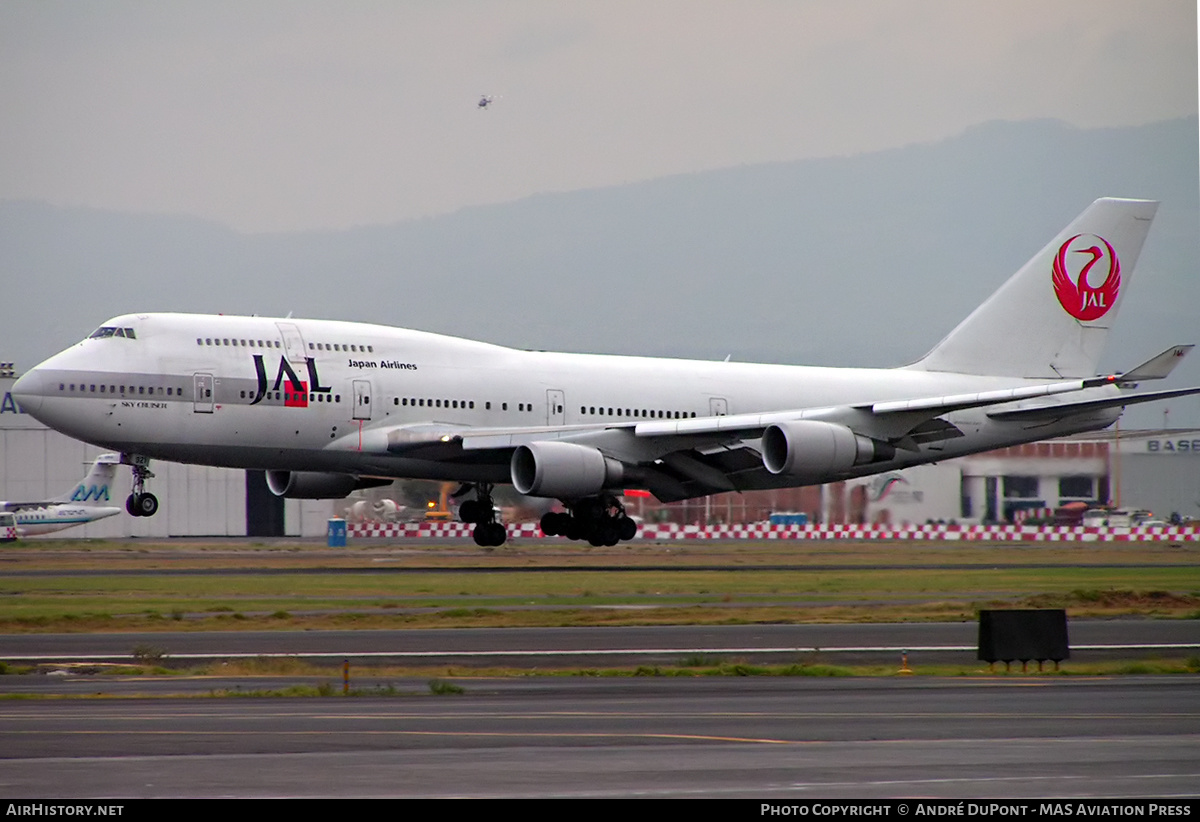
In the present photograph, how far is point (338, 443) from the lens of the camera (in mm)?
38219

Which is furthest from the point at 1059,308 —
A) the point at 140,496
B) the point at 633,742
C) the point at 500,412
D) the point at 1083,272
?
the point at 633,742

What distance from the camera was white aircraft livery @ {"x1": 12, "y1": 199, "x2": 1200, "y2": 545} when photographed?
36.9m

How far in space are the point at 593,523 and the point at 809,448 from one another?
5631mm

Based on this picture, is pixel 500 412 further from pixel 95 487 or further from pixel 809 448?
pixel 95 487

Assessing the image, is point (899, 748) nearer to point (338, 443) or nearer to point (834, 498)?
point (338, 443)

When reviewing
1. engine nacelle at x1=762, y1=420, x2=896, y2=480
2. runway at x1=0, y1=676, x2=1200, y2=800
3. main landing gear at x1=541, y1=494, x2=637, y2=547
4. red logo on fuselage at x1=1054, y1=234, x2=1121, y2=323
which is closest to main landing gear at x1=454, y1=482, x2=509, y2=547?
main landing gear at x1=541, y1=494, x2=637, y2=547

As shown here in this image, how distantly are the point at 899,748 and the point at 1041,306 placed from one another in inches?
1383

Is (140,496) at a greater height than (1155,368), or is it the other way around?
(1155,368)

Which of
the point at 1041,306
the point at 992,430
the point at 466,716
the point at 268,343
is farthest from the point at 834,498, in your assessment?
the point at 466,716

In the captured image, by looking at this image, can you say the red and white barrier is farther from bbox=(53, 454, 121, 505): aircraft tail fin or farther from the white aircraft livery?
bbox=(53, 454, 121, 505): aircraft tail fin

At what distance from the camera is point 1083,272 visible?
47.6 metres

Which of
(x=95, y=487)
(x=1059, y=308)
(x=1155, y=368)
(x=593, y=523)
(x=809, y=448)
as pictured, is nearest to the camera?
(x=1155, y=368)

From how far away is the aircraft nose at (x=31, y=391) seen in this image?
3672cm

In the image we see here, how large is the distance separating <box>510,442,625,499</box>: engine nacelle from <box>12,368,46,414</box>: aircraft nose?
34.5ft
